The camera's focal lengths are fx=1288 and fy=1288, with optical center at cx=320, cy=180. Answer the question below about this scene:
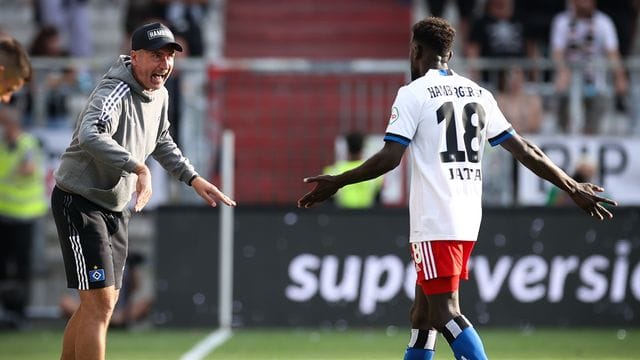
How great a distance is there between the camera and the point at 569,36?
53.4ft

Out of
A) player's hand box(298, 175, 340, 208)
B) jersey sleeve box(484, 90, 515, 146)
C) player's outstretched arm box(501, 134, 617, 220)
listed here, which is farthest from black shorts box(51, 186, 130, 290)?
player's outstretched arm box(501, 134, 617, 220)

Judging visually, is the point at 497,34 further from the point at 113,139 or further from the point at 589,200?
the point at 113,139

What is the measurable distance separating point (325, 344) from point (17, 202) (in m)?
4.58

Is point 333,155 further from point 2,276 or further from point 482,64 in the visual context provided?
point 2,276

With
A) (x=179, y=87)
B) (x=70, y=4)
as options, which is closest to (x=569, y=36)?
(x=179, y=87)

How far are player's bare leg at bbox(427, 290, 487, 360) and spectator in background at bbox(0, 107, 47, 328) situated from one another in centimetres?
837

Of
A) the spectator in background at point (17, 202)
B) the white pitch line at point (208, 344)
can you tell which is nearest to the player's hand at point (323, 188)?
the white pitch line at point (208, 344)

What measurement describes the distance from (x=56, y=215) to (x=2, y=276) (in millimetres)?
7419

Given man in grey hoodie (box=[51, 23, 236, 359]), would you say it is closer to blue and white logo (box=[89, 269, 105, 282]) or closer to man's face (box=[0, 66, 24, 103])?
Result: blue and white logo (box=[89, 269, 105, 282])

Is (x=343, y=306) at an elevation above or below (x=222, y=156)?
→ below

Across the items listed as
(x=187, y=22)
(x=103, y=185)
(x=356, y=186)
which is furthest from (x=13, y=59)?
(x=187, y=22)

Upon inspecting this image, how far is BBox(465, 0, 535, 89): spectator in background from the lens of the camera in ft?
53.6

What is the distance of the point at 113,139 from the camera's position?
783cm

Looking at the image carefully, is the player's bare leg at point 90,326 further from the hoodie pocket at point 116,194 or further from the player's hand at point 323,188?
A: the player's hand at point 323,188
